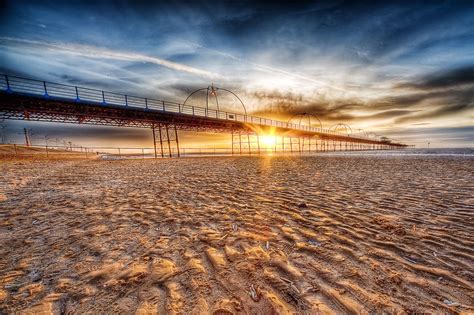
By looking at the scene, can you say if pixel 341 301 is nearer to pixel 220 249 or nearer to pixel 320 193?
pixel 220 249

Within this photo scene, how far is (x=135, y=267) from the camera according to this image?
2.53m

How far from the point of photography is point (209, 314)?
175 cm

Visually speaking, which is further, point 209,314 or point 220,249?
point 220,249

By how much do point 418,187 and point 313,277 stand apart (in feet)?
24.3

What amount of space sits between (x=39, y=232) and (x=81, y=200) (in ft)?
8.35

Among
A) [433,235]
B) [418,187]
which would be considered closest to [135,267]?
[433,235]

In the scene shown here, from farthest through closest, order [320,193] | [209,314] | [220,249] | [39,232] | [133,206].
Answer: [320,193] → [133,206] → [39,232] → [220,249] → [209,314]

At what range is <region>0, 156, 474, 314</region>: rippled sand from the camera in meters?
1.92

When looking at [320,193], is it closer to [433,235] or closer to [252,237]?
[433,235]

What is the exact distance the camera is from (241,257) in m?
2.74

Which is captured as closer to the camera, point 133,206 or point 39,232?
point 39,232

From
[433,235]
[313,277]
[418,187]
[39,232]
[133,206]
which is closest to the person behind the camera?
[313,277]

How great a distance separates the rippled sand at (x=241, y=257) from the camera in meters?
1.92

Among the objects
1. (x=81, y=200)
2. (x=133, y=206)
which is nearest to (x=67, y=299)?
(x=133, y=206)
